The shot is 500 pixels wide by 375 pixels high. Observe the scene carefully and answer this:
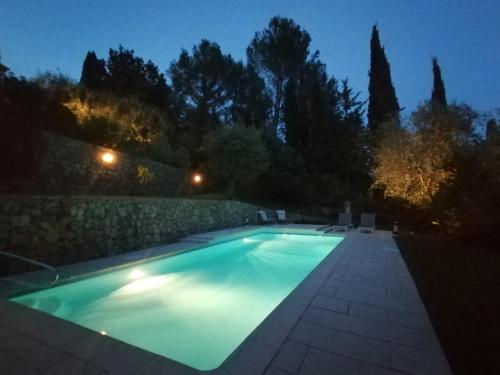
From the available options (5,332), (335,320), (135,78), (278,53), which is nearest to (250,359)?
(335,320)

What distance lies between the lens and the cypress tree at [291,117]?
2250 cm

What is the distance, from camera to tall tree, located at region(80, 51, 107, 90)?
19477 mm

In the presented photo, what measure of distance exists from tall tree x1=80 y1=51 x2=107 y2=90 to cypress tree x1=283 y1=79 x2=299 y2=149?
14.5 m

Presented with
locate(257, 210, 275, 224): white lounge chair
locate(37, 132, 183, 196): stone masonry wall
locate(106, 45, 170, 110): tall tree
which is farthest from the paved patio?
locate(106, 45, 170, 110): tall tree

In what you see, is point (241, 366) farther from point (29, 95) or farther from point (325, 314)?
point (29, 95)

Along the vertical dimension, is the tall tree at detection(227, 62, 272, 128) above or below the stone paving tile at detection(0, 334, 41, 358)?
above

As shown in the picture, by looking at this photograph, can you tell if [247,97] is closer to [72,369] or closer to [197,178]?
[197,178]

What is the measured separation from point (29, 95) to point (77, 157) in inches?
83.6

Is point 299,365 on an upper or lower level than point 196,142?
lower

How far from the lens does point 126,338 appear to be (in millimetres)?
3467

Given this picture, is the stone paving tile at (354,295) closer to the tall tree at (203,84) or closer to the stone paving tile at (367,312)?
the stone paving tile at (367,312)

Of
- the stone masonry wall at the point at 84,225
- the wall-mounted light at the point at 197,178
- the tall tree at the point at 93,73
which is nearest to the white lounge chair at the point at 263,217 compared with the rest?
the wall-mounted light at the point at 197,178

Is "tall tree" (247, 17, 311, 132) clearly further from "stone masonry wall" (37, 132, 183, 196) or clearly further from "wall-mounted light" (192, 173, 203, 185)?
"stone masonry wall" (37, 132, 183, 196)

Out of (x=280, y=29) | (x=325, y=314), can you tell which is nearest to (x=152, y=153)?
(x=325, y=314)
